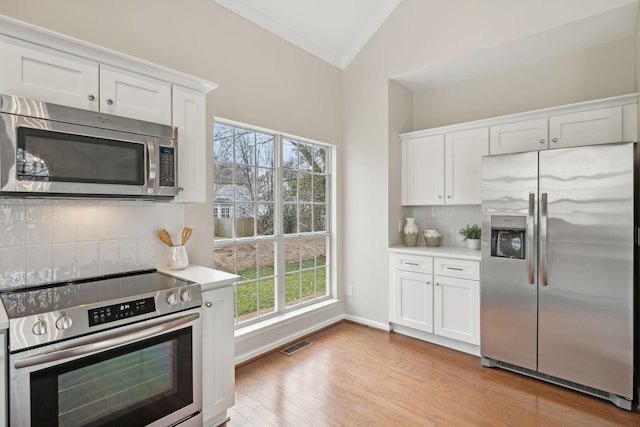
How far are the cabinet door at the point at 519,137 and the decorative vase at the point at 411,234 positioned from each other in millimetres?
1111

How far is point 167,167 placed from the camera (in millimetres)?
2043

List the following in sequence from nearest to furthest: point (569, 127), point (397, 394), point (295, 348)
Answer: point (397, 394) → point (569, 127) → point (295, 348)

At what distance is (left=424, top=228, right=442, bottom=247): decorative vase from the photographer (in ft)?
12.1

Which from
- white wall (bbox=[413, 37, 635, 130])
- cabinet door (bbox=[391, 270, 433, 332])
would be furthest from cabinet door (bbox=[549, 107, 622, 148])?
cabinet door (bbox=[391, 270, 433, 332])

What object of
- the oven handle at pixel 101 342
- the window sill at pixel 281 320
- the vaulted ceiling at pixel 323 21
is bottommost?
the window sill at pixel 281 320

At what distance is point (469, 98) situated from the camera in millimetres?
3693

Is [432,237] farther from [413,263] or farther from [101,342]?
[101,342]

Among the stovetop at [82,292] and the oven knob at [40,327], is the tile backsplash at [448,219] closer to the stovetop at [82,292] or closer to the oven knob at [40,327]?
the stovetop at [82,292]

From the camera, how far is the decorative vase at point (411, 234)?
376cm

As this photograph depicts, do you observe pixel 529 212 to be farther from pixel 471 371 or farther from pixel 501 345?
pixel 471 371

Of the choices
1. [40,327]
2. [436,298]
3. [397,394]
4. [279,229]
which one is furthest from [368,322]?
[40,327]

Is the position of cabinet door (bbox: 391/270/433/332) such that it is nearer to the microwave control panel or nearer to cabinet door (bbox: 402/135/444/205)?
cabinet door (bbox: 402/135/444/205)

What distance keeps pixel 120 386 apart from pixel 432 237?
3097 mm

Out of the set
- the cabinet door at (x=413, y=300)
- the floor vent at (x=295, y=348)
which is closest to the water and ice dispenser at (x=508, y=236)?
the cabinet door at (x=413, y=300)
